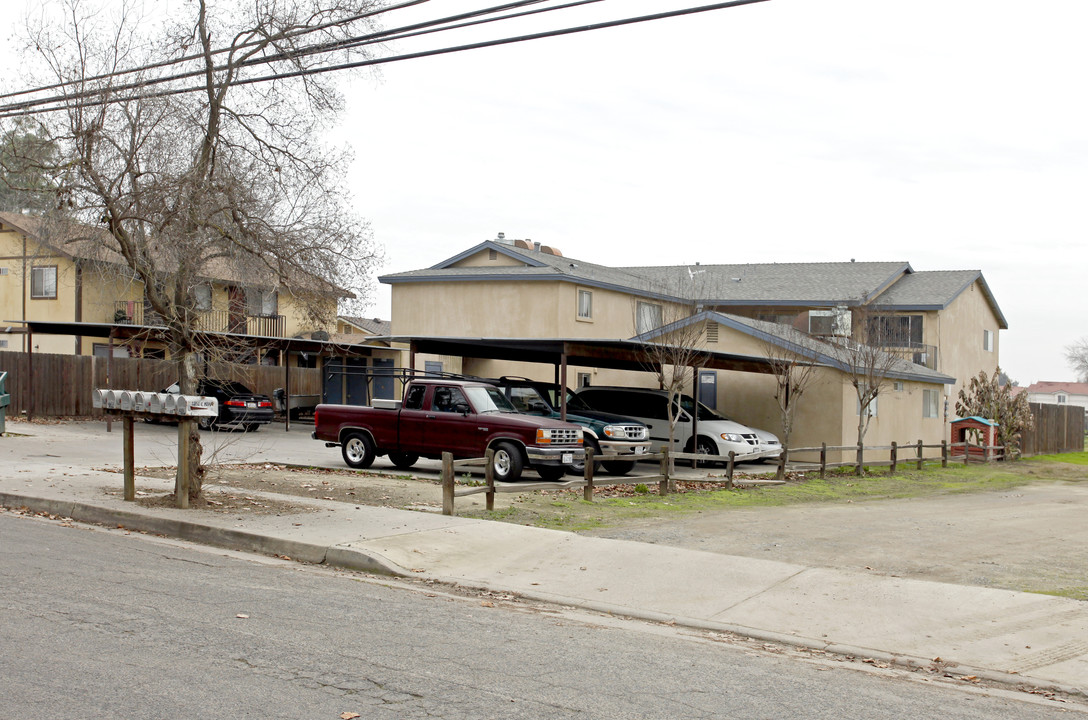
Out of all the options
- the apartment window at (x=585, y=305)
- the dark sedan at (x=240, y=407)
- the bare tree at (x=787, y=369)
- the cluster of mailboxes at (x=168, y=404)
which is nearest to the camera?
the cluster of mailboxes at (x=168, y=404)

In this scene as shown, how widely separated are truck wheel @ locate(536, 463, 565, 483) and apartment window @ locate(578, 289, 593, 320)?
16365mm

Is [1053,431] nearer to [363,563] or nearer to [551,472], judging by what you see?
[551,472]

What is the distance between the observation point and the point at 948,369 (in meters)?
41.7

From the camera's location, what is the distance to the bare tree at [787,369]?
24.3 m

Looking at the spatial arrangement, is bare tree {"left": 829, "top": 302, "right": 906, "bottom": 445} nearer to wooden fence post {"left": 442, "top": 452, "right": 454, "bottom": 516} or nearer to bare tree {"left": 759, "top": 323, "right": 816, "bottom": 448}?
bare tree {"left": 759, "top": 323, "right": 816, "bottom": 448}

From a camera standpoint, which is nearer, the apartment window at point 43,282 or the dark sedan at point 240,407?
the dark sedan at point 240,407

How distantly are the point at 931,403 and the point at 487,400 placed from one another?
21.4m

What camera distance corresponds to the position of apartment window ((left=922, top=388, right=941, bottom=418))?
33.5m

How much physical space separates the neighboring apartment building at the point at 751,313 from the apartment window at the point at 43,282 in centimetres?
1269

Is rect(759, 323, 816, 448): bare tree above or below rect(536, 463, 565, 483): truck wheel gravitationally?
above

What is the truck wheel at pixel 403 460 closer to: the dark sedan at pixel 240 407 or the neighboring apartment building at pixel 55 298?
the dark sedan at pixel 240 407

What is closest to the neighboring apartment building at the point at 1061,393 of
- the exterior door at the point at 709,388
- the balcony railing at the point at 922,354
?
the balcony railing at the point at 922,354

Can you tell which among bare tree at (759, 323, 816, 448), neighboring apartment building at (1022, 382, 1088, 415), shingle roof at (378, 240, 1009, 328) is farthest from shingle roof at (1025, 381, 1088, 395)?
bare tree at (759, 323, 816, 448)

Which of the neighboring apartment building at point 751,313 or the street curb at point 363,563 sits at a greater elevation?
the neighboring apartment building at point 751,313
